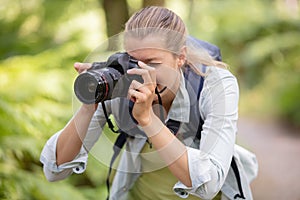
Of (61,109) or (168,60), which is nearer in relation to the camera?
(168,60)

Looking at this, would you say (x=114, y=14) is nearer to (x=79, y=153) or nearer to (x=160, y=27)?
(x=79, y=153)

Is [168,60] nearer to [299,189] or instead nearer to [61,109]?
[61,109]

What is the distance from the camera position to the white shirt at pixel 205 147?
1.90 meters

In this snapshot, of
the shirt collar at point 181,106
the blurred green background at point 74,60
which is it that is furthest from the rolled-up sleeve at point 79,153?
the blurred green background at point 74,60

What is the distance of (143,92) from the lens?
1.77 metres

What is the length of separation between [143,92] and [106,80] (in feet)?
0.45

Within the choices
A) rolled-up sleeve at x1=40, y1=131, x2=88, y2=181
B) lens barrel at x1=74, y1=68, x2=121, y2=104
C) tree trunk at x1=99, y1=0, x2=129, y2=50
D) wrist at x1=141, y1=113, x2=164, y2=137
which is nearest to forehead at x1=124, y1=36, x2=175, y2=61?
lens barrel at x1=74, y1=68, x2=121, y2=104

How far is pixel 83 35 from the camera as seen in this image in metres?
6.21

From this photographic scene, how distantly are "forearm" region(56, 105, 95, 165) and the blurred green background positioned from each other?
1185mm

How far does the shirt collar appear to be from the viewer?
2092mm

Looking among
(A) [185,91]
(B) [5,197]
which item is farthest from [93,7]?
(A) [185,91]

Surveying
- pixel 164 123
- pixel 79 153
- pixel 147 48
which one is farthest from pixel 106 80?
pixel 79 153

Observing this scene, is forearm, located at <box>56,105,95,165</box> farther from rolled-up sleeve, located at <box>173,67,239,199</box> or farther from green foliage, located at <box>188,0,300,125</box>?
green foliage, located at <box>188,0,300,125</box>

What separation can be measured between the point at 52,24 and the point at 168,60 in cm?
464
